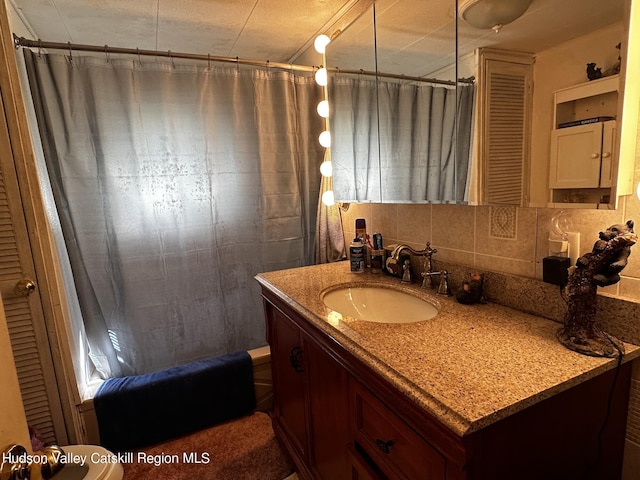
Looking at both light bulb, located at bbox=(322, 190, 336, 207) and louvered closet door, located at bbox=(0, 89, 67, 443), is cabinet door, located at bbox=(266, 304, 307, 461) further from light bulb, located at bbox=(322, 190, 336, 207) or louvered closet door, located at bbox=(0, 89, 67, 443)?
louvered closet door, located at bbox=(0, 89, 67, 443)

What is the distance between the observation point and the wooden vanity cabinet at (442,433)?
59cm

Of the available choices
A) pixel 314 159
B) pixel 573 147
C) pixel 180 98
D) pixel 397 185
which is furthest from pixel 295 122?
pixel 573 147

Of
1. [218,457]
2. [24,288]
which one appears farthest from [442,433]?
[24,288]

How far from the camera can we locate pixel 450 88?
1.14m

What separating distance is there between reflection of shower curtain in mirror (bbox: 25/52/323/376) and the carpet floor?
1.31 ft

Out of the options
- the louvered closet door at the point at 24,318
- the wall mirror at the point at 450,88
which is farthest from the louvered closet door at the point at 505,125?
the louvered closet door at the point at 24,318

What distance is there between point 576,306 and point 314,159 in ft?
5.01

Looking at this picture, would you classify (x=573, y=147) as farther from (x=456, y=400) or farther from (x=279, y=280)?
(x=279, y=280)

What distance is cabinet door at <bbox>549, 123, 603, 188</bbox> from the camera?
775 millimetres

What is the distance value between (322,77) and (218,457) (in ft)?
6.58

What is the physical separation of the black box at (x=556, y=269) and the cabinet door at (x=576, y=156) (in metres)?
0.19

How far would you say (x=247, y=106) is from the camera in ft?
6.01

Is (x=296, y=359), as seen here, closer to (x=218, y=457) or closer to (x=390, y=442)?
(x=390, y=442)

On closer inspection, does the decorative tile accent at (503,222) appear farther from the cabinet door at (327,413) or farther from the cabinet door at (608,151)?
the cabinet door at (327,413)
